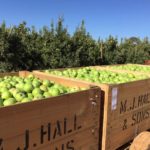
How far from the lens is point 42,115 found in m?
2.05

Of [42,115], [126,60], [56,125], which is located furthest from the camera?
[126,60]

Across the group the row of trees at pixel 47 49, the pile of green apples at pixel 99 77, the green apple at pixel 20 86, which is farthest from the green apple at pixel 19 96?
the row of trees at pixel 47 49

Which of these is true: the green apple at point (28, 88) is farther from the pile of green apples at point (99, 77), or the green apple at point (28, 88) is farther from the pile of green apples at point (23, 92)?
the pile of green apples at point (99, 77)

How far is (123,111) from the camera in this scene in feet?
10.2

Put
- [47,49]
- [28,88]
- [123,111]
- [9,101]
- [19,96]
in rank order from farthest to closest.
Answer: [47,49]
[123,111]
[28,88]
[19,96]
[9,101]

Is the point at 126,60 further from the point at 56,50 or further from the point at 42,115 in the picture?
the point at 42,115

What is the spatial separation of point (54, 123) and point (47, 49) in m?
5.81

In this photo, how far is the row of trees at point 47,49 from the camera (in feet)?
22.5

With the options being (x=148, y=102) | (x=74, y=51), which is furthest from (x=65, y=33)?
(x=148, y=102)

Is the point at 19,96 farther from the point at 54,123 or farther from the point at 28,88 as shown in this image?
the point at 54,123

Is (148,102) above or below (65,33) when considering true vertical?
below

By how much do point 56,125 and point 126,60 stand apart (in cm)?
1027

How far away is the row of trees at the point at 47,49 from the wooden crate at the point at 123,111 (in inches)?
145

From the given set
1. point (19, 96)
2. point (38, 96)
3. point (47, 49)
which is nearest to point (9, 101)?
point (19, 96)
